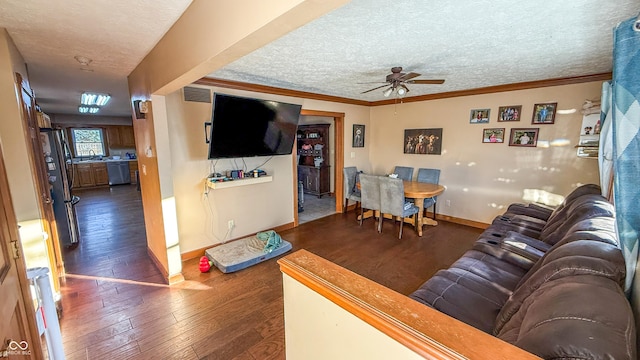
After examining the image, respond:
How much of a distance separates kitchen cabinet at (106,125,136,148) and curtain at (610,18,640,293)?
10433mm

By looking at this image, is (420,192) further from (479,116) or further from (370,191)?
(479,116)

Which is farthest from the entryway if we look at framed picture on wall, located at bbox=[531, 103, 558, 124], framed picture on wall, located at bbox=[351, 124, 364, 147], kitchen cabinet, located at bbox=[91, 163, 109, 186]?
framed picture on wall, located at bbox=[531, 103, 558, 124]

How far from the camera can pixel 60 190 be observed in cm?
342

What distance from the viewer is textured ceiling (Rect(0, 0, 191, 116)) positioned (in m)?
1.49

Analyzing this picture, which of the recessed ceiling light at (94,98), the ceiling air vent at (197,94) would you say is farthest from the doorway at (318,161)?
the recessed ceiling light at (94,98)

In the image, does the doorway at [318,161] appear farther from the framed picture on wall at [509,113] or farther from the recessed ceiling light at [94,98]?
the recessed ceiling light at [94,98]

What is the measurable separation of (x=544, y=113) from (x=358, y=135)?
2873 millimetres

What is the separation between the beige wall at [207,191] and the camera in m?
2.98

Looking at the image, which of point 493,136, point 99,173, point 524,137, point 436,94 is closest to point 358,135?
point 436,94

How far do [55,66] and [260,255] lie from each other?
9.63 feet

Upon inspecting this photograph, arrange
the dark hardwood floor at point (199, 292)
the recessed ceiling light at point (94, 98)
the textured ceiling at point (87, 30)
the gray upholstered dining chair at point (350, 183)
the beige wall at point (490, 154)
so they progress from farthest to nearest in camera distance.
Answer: the gray upholstered dining chair at point (350, 183), the recessed ceiling light at point (94, 98), the beige wall at point (490, 154), the dark hardwood floor at point (199, 292), the textured ceiling at point (87, 30)

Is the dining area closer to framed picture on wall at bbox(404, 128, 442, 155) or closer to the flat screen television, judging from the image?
framed picture on wall at bbox(404, 128, 442, 155)

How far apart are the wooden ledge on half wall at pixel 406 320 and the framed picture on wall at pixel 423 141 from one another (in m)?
4.16

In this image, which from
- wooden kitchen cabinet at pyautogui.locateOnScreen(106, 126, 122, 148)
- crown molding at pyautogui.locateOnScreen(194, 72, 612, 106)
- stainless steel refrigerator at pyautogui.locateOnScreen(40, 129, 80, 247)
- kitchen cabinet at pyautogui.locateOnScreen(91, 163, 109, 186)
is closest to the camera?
crown molding at pyautogui.locateOnScreen(194, 72, 612, 106)
